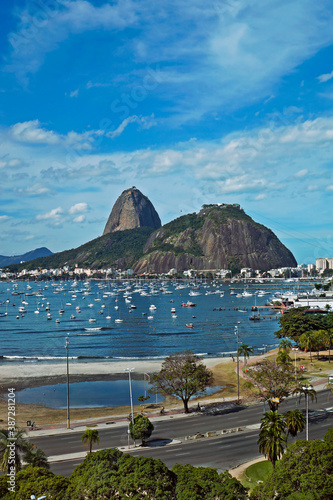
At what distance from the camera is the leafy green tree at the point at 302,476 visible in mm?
21420

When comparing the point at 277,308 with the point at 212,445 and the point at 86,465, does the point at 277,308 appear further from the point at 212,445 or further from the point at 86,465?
the point at 86,465

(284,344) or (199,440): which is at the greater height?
(284,344)

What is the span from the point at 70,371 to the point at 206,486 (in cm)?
5797

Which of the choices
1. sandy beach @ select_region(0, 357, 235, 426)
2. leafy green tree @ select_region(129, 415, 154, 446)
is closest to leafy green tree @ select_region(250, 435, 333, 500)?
leafy green tree @ select_region(129, 415, 154, 446)

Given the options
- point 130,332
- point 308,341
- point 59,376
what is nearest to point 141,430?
point 59,376

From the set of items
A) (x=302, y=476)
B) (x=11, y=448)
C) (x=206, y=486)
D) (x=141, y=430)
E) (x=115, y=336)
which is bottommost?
(x=141, y=430)

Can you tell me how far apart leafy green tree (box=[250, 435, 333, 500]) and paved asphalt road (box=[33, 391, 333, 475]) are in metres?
9.70

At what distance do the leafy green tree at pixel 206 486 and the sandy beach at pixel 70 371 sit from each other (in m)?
49.3

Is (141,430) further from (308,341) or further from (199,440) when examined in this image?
(308,341)

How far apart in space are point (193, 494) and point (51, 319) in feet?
452

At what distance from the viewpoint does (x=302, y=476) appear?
22.3 m

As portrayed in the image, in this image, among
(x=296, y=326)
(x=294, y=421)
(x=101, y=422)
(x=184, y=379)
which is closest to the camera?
(x=294, y=421)

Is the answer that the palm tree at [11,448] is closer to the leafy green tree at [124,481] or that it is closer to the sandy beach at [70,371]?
the leafy green tree at [124,481]

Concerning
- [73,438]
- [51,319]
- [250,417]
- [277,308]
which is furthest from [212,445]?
[277,308]
